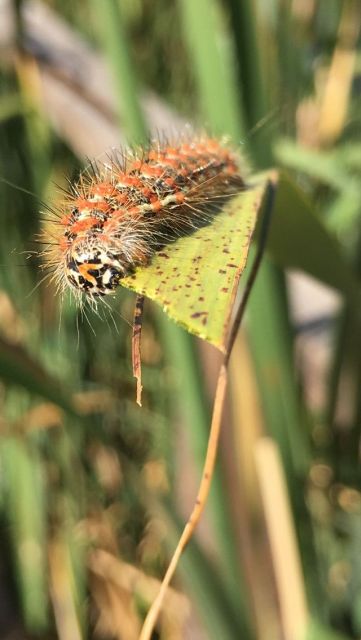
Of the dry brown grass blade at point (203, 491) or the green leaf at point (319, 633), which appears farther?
the green leaf at point (319, 633)

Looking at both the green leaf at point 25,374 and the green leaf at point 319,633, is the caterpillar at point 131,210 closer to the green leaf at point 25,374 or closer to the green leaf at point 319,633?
the green leaf at point 25,374

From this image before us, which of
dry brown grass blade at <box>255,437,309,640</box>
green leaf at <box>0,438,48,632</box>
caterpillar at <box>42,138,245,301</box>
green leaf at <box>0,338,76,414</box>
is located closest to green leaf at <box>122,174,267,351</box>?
caterpillar at <box>42,138,245,301</box>

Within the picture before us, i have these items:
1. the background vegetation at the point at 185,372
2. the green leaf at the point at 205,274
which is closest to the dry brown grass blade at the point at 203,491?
the green leaf at the point at 205,274

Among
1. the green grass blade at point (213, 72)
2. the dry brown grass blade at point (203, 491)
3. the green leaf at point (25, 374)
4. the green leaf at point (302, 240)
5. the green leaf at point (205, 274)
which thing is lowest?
the dry brown grass blade at point (203, 491)

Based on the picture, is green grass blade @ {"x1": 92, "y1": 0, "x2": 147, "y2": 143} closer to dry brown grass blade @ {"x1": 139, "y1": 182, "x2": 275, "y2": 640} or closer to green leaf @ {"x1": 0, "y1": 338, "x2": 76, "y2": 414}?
green leaf @ {"x1": 0, "y1": 338, "x2": 76, "y2": 414}

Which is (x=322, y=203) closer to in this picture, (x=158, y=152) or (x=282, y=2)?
(x=282, y=2)

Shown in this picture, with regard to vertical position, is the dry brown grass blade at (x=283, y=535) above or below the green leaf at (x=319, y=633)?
above
